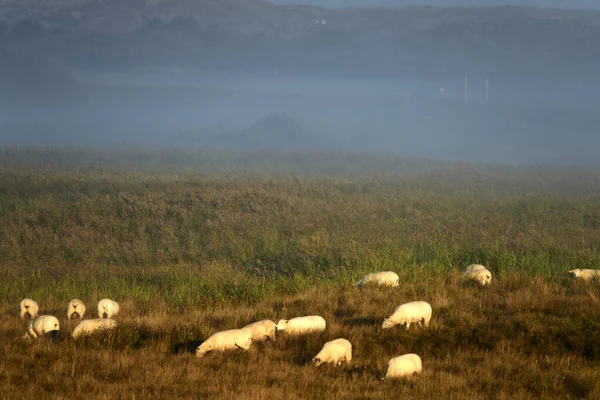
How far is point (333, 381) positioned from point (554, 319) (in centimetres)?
426

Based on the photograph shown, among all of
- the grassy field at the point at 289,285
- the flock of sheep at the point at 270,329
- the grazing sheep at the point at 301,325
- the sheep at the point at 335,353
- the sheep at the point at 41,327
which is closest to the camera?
the grassy field at the point at 289,285

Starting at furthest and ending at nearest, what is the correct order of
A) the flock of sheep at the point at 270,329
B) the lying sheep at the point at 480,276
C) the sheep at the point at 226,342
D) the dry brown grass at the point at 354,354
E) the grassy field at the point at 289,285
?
1. the lying sheep at the point at 480,276
2. the sheep at the point at 226,342
3. the flock of sheep at the point at 270,329
4. the grassy field at the point at 289,285
5. the dry brown grass at the point at 354,354

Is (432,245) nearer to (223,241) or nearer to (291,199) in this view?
(223,241)

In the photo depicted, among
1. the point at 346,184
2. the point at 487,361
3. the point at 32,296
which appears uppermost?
the point at 487,361

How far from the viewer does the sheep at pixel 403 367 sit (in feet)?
26.2

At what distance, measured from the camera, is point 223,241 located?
20594 millimetres

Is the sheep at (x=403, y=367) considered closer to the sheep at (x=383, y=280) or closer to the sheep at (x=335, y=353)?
the sheep at (x=335, y=353)

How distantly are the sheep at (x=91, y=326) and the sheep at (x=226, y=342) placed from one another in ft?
5.18

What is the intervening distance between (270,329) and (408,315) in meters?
2.04

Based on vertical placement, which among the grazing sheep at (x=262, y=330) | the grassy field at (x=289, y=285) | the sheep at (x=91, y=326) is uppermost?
the sheep at (x=91, y=326)

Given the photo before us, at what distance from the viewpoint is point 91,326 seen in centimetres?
A: 952

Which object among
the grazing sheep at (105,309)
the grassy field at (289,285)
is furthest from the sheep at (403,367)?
the grazing sheep at (105,309)

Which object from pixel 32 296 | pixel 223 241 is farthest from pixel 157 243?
pixel 32 296

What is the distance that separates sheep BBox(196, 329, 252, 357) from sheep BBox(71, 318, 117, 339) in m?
1.58
